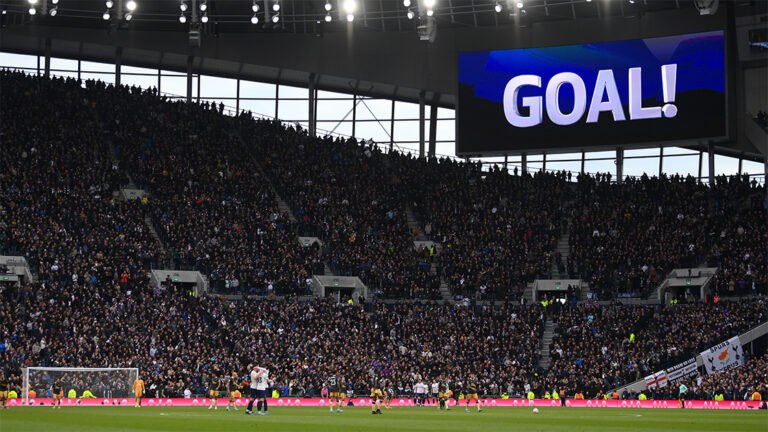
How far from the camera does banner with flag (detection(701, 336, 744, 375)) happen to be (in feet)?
182

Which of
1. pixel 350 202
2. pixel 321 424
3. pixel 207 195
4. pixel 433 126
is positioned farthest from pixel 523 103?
pixel 321 424

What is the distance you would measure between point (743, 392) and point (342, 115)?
4023 centimetres

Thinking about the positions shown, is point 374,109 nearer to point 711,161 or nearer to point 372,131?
point 372,131

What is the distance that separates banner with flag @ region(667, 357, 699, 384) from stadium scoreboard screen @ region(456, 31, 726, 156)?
19.1 metres

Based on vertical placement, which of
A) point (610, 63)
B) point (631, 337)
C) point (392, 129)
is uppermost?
point (610, 63)

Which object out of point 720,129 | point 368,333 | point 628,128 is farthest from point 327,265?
point 720,129

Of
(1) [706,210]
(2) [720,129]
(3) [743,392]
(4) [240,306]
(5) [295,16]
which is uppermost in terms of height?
(5) [295,16]

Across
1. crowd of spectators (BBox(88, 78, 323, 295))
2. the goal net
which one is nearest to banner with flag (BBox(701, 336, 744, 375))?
crowd of spectators (BBox(88, 78, 323, 295))

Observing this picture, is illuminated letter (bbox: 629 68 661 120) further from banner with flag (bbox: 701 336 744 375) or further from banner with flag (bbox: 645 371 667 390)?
banner with flag (bbox: 645 371 667 390)

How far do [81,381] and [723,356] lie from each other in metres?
32.6

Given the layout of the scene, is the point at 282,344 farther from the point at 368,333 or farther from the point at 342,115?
the point at 342,115

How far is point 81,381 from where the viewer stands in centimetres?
4847

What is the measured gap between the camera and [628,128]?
70.8m

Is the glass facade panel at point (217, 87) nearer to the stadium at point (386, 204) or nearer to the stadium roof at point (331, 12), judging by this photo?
the stadium at point (386, 204)
